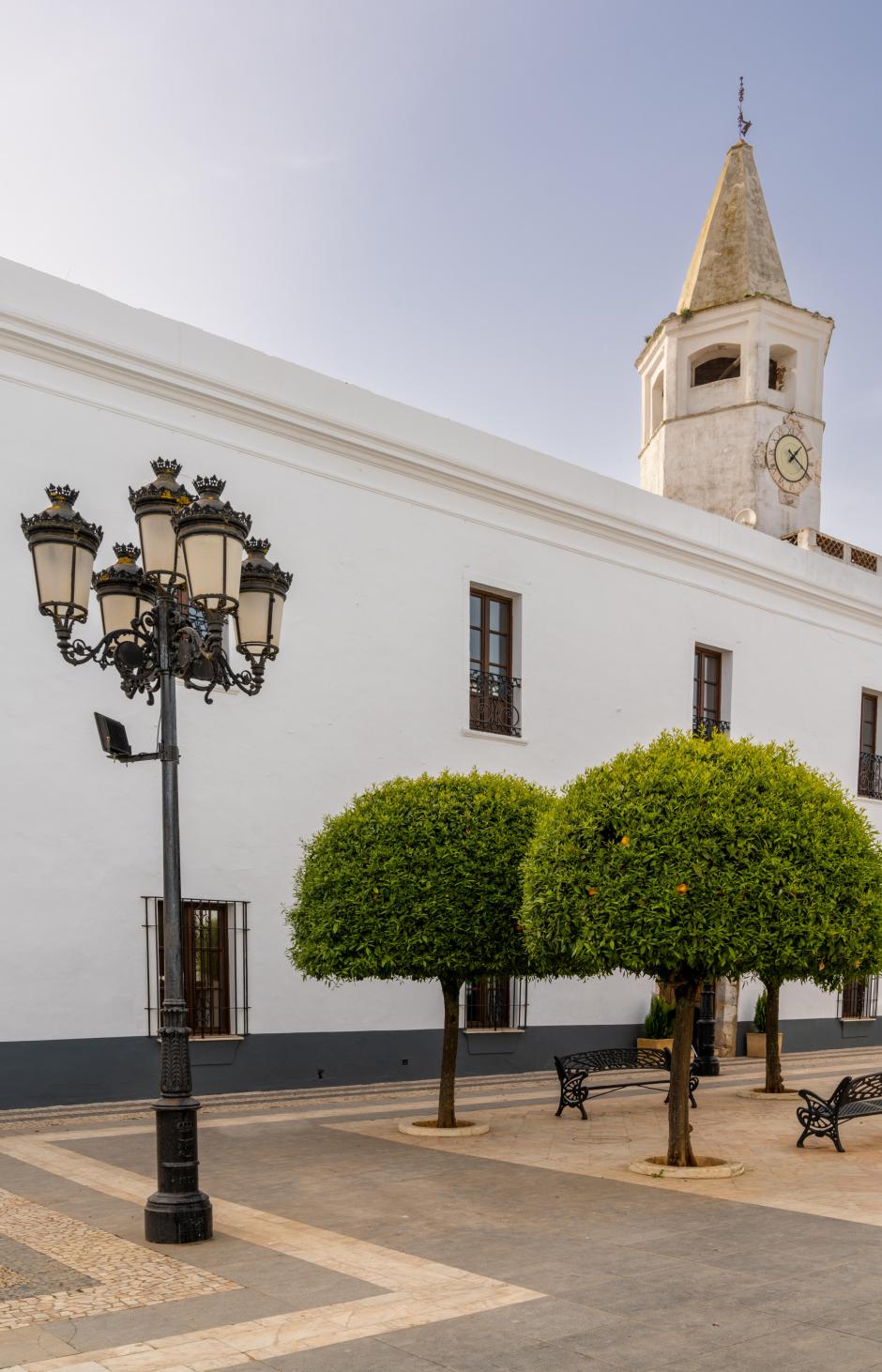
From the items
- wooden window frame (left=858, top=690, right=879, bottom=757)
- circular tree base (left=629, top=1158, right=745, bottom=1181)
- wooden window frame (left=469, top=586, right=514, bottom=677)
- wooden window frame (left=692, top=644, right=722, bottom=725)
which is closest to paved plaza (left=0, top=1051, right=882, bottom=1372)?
circular tree base (left=629, top=1158, right=745, bottom=1181)

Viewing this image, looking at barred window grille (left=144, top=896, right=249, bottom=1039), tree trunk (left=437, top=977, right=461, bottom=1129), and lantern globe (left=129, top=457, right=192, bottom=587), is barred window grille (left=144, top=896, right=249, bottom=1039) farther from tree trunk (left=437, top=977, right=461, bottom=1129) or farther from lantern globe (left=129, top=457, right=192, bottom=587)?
lantern globe (left=129, top=457, right=192, bottom=587)

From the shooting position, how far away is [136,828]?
12.1m

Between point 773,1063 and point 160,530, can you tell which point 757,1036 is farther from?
point 160,530

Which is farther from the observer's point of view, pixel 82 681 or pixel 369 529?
pixel 369 529

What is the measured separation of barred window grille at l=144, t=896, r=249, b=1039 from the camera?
1259cm

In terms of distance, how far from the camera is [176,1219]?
655 cm

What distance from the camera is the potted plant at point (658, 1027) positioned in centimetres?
1647

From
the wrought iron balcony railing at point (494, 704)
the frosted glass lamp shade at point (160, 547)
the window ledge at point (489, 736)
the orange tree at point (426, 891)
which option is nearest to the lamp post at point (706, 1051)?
the window ledge at point (489, 736)

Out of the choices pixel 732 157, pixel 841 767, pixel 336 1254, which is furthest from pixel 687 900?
pixel 732 157

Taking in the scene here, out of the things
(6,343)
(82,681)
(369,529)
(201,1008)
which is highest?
(6,343)

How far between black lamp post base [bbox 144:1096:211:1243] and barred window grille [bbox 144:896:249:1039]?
5887 mm

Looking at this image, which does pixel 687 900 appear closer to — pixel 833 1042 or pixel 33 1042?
pixel 33 1042

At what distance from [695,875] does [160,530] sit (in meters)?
4.19

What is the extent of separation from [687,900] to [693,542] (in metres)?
10.6
